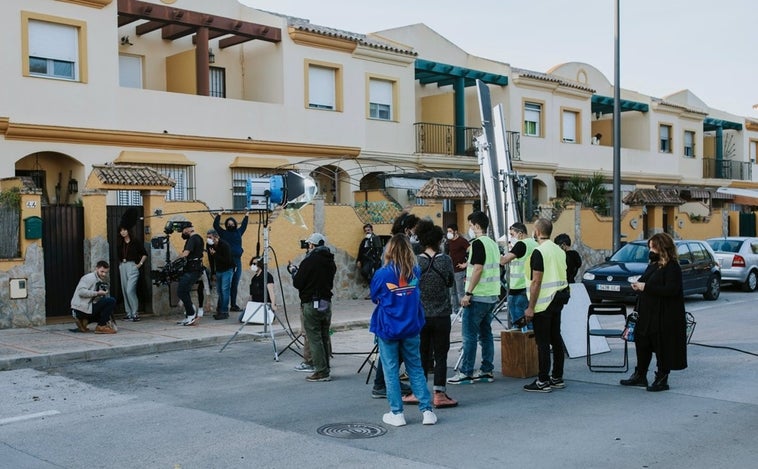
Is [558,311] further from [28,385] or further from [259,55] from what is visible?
[259,55]

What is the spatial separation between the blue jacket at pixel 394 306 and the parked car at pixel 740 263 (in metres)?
17.3

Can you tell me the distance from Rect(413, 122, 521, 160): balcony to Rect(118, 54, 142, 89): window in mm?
8693

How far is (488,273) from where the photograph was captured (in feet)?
31.2

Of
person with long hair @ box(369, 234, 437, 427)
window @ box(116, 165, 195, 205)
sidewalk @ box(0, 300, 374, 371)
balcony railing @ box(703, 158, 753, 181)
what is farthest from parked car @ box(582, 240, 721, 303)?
balcony railing @ box(703, 158, 753, 181)

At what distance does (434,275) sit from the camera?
28.1 feet

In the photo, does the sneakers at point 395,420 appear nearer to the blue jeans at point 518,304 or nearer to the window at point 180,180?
the blue jeans at point 518,304

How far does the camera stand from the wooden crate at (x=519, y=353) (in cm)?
1000

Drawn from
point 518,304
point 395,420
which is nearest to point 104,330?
point 518,304

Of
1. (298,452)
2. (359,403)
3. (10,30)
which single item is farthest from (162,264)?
(298,452)

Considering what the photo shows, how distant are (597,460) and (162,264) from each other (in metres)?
11.5

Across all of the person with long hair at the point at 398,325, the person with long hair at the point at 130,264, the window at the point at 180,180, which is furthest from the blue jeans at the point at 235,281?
the person with long hair at the point at 398,325

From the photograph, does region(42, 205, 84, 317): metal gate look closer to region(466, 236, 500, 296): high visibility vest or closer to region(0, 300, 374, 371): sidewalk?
region(0, 300, 374, 371): sidewalk

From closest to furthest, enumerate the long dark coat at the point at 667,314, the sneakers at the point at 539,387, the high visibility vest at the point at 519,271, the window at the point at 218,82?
the long dark coat at the point at 667,314, the sneakers at the point at 539,387, the high visibility vest at the point at 519,271, the window at the point at 218,82

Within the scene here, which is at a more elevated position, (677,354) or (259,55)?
(259,55)
